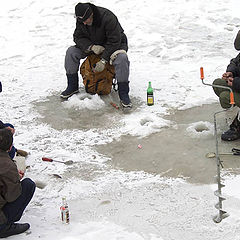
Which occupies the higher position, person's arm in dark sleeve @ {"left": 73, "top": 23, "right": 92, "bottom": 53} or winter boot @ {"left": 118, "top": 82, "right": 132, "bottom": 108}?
person's arm in dark sleeve @ {"left": 73, "top": 23, "right": 92, "bottom": 53}

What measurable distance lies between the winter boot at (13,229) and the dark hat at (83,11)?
3226 mm

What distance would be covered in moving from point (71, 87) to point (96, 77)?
44cm

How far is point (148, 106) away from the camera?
676 centimetres

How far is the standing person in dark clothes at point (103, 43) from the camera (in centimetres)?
655

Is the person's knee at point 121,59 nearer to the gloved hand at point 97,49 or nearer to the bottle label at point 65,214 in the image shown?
the gloved hand at point 97,49

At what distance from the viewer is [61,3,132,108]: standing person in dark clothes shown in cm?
655

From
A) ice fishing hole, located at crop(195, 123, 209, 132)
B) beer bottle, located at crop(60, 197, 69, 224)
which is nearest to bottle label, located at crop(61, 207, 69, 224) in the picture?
beer bottle, located at crop(60, 197, 69, 224)

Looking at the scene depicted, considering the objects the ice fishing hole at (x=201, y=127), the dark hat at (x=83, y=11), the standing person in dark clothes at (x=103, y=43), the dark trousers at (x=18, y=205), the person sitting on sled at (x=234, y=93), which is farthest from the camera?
the standing person in dark clothes at (x=103, y=43)

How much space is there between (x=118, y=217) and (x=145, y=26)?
6.42m

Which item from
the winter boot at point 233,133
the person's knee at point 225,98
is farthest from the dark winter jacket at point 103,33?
the winter boot at point 233,133

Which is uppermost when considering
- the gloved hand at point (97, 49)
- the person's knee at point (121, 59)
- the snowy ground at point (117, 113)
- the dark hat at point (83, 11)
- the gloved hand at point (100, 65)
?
the dark hat at point (83, 11)

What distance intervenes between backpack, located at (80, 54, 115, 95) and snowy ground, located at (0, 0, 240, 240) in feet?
0.86

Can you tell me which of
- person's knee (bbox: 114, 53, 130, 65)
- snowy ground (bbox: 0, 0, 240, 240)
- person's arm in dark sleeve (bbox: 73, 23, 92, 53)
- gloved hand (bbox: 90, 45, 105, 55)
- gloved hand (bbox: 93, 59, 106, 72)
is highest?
person's arm in dark sleeve (bbox: 73, 23, 92, 53)

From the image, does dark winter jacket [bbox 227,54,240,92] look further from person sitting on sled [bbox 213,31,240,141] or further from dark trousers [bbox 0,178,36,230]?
dark trousers [bbox 0,178,36,230]
